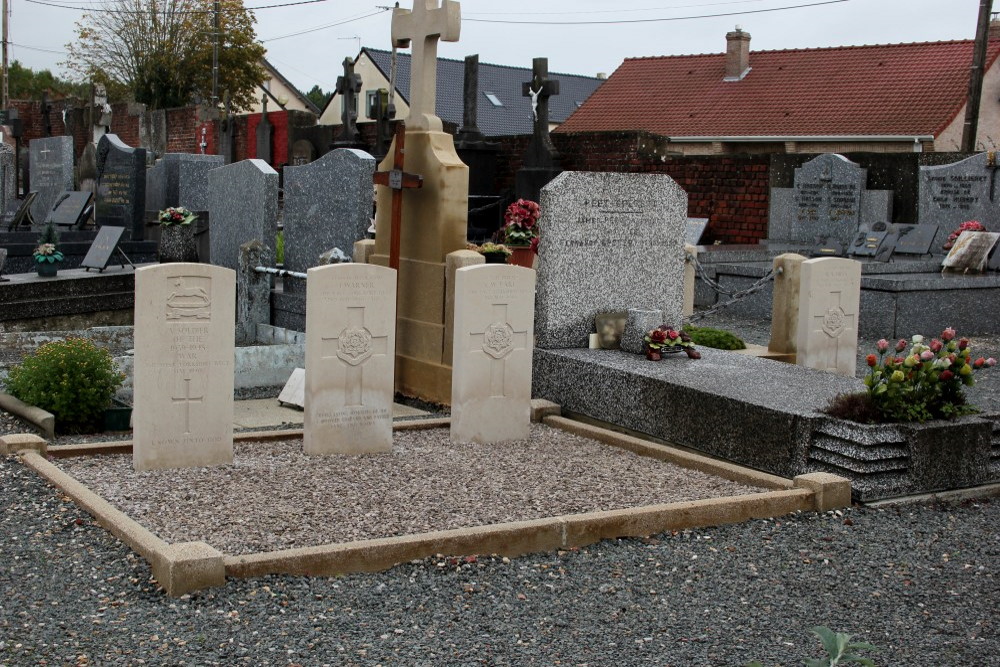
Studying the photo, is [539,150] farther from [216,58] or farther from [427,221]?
[216,58]

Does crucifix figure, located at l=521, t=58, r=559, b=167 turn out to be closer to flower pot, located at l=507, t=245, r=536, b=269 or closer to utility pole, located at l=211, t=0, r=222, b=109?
flower pot, located at l=507, t=245, r=536, b=269

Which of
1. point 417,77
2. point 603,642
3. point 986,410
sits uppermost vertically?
point 417,77

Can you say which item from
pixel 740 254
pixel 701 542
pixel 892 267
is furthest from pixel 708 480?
pixel 740 254

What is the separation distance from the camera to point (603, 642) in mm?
3908

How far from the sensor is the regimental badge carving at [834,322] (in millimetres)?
8375

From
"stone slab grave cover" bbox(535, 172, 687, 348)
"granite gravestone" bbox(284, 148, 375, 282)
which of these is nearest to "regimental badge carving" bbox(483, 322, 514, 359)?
"stone slab grave cover" bbox(535, 172, 687, 348)

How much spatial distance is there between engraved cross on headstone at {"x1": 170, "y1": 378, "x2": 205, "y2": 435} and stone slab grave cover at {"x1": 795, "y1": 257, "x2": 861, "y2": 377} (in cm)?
437

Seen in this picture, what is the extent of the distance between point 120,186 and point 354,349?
11310mm

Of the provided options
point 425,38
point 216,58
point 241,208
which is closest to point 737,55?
point 216,58

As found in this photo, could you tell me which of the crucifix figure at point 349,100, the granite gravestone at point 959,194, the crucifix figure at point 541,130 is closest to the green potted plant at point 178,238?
the crucifix figure at point 541,130

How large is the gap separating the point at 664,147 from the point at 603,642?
1779 cm

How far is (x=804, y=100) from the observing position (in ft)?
102

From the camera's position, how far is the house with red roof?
28250mm

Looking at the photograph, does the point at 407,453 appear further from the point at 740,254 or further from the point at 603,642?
the point at 740,254
